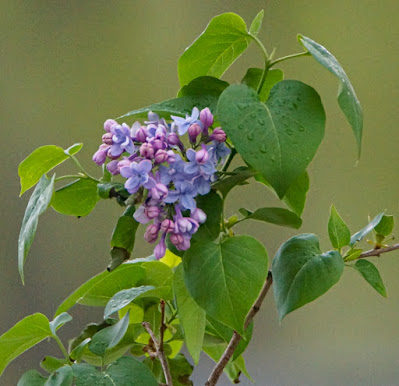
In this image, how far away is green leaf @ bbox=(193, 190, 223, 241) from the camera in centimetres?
55

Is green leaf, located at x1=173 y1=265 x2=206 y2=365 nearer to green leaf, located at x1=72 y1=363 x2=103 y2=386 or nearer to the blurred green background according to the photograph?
green leaf, located at x1=72 y1=363 x2=103 y2=386

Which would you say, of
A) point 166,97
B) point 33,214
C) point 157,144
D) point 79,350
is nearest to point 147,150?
point 157,144

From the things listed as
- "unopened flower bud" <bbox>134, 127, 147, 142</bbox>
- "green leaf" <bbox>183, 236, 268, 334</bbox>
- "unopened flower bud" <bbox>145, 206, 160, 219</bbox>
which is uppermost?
"unopened flower bud" <bbox>134, 127, 147, 142</bbox>

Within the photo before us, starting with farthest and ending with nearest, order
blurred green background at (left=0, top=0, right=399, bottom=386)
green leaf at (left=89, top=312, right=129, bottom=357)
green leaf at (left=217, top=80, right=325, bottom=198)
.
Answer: blurred green background at (left=0, top=0, right=399, bottom=386) < green leaf at (left=89, top=312, right=129, bottom=357) < green leaf at (left=217, top=80, right=325, bottom=198)

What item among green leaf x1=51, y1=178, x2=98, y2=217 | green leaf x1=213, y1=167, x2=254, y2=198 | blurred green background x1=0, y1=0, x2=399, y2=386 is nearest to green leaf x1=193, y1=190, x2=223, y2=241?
green leaf x1=213, y1=167, x2=254, y2=198

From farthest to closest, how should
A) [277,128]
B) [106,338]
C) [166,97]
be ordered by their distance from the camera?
[166,97] → [106,338] → [277,128]

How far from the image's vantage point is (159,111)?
56 centimetres

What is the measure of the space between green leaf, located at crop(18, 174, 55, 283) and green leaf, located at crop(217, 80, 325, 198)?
150 millimetres

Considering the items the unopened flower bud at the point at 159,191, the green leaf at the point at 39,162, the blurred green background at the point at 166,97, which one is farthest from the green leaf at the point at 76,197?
the blurred green background at the point at 166,97

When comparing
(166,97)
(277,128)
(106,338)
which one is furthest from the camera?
(166,97)

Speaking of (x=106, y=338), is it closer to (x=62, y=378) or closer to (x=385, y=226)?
(x=62, y=378)

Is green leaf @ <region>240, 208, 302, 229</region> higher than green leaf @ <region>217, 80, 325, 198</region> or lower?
lower

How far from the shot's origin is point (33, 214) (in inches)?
21.4

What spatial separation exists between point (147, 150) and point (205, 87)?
10 centimetres
